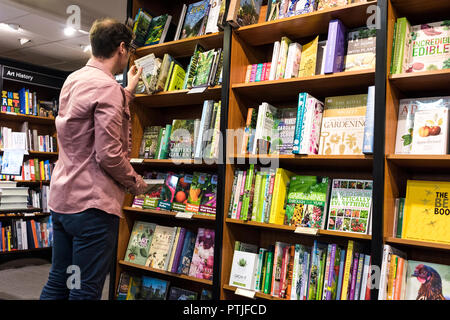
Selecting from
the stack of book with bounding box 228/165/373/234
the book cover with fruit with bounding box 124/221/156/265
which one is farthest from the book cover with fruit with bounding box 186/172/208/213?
the book cover with fruit with bounding box 124/221/156/265

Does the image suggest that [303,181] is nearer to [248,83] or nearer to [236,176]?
[236,176]

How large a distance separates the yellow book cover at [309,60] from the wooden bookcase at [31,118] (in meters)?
4.02

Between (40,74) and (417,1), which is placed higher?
(40,74)

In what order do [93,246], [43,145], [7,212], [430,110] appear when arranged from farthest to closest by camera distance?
1. [43,145]
2. [7,212]
3. [430,110]
4. [93,246]

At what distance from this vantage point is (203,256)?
243 cm

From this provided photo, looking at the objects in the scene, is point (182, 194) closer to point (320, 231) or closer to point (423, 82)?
point (320, 231)

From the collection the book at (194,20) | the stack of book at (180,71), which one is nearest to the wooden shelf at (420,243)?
the stack of book at (180,71)

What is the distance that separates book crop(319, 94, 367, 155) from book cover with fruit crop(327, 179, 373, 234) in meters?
0.17

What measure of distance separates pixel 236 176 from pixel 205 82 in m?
0.61

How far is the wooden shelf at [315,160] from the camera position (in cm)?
191

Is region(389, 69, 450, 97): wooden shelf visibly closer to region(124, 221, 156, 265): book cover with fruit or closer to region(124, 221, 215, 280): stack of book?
region(124, 221, 215, 280): stack of book

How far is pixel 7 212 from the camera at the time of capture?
15.6ft

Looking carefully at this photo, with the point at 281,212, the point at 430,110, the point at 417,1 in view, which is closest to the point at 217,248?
the point at 281,212

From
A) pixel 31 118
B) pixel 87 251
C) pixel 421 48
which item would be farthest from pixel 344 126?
pixel 31 118
